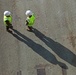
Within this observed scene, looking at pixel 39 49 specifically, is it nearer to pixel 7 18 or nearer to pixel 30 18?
pixel 30 18

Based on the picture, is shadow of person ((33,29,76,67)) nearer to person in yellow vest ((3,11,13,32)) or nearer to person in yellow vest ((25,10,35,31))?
person in yellow vest ((25,10,35,31))

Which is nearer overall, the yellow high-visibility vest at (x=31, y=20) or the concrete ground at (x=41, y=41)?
the concrete ground at (x=41, y=41)

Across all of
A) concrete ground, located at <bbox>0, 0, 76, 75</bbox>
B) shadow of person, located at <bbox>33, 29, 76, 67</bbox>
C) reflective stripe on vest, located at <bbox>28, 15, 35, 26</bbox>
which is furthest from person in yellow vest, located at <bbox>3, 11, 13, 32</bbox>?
shadow of person, located at <bbox>33, 29, 76, 67</bbox>

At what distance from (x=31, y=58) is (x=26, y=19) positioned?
1.93m

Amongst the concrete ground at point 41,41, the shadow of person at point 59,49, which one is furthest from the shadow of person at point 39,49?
the shadow of person at point 59,49

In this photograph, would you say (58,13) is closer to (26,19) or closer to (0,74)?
(26,19)

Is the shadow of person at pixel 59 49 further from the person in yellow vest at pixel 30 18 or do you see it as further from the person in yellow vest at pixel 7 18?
the person in yellow vest at pixel 7 18

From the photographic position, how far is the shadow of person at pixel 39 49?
46.0ft

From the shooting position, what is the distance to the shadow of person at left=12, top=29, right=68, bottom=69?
14.0m

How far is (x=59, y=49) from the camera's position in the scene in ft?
46.9

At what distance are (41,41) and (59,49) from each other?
95 centimetres

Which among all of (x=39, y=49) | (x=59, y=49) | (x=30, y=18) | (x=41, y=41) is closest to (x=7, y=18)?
(x=30, y=18)

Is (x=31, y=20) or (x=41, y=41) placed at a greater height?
(x=31, y=20)

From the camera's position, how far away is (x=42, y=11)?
1512 centimetres
